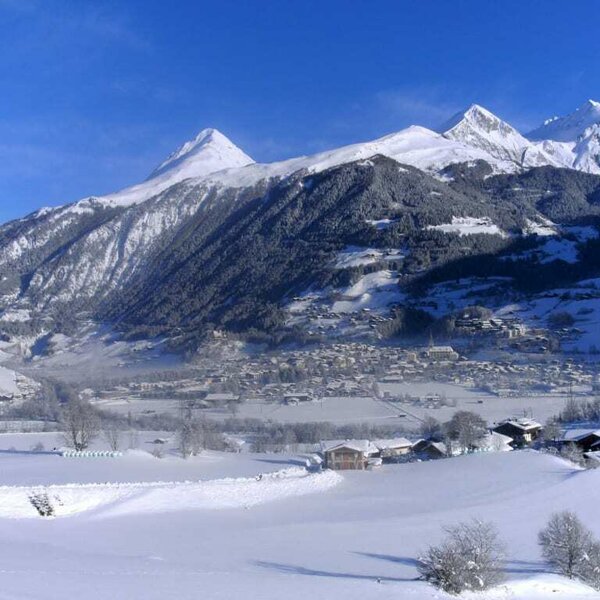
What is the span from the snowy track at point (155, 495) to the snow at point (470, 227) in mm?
85434

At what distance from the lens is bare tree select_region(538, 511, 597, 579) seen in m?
20.8

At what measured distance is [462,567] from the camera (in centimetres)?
1886

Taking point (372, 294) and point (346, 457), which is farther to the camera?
point (372, 294)

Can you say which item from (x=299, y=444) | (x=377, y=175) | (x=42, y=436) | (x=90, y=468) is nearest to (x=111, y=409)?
(x=42, y=436)

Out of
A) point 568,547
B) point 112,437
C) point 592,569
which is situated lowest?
point 592,569

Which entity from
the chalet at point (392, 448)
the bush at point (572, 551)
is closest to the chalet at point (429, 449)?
the chalet at point (392, 448)

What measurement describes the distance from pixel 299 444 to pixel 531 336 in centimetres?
3704

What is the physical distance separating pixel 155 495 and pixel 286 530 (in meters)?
7.35

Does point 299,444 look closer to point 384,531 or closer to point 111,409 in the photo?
point 111,409

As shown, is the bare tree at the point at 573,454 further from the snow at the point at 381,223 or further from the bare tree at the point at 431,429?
the snow at the point at 381,223

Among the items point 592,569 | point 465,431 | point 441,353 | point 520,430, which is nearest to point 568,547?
point 592,569

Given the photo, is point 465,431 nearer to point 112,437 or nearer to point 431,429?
point 431,429

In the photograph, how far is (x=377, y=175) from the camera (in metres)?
137

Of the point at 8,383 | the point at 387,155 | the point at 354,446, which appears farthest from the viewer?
the point at 387,155
